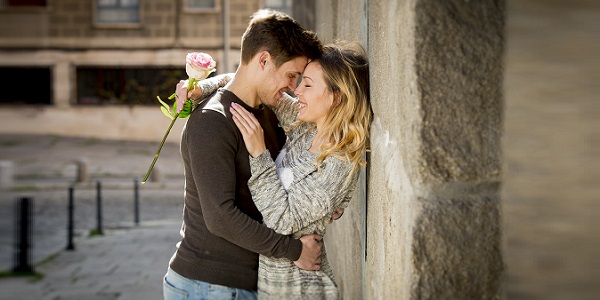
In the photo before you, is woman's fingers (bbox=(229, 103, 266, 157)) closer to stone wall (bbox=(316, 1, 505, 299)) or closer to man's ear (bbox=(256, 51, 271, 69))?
man's ear (bbox=(256, 51, 271, 69))

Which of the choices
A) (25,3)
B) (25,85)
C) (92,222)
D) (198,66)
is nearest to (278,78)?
(198,66)

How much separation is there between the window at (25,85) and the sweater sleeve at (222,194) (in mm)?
25057

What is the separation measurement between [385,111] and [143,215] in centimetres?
1166

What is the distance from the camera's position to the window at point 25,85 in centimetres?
2638

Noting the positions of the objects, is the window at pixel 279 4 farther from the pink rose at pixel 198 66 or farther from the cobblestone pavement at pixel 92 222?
the pink rose at pixel 198 66

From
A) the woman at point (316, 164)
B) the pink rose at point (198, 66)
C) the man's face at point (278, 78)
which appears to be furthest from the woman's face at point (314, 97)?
the pink rose at point (198, 66)

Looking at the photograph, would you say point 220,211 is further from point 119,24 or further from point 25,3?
point 25,3

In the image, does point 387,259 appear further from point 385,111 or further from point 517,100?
point 517,100

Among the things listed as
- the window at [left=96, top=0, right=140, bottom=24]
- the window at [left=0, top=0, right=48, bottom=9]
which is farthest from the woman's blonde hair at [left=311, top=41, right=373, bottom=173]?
the window at [left=0, top=0, right=48, bottom=9]

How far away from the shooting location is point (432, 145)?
1715mm

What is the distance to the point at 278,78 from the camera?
2994mm

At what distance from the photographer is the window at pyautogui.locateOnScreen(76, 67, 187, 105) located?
2623cm

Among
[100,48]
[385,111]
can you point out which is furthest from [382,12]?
[100,48]

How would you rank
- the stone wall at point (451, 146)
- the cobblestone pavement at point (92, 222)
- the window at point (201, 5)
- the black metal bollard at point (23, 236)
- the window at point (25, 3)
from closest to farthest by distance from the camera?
the stone wall at point (451, 146) → the cobblestone pavement at point (92, 222) → the black metal bollard at point (23, 236) → the window at point (201, 5) → the window at point (25, 3)
